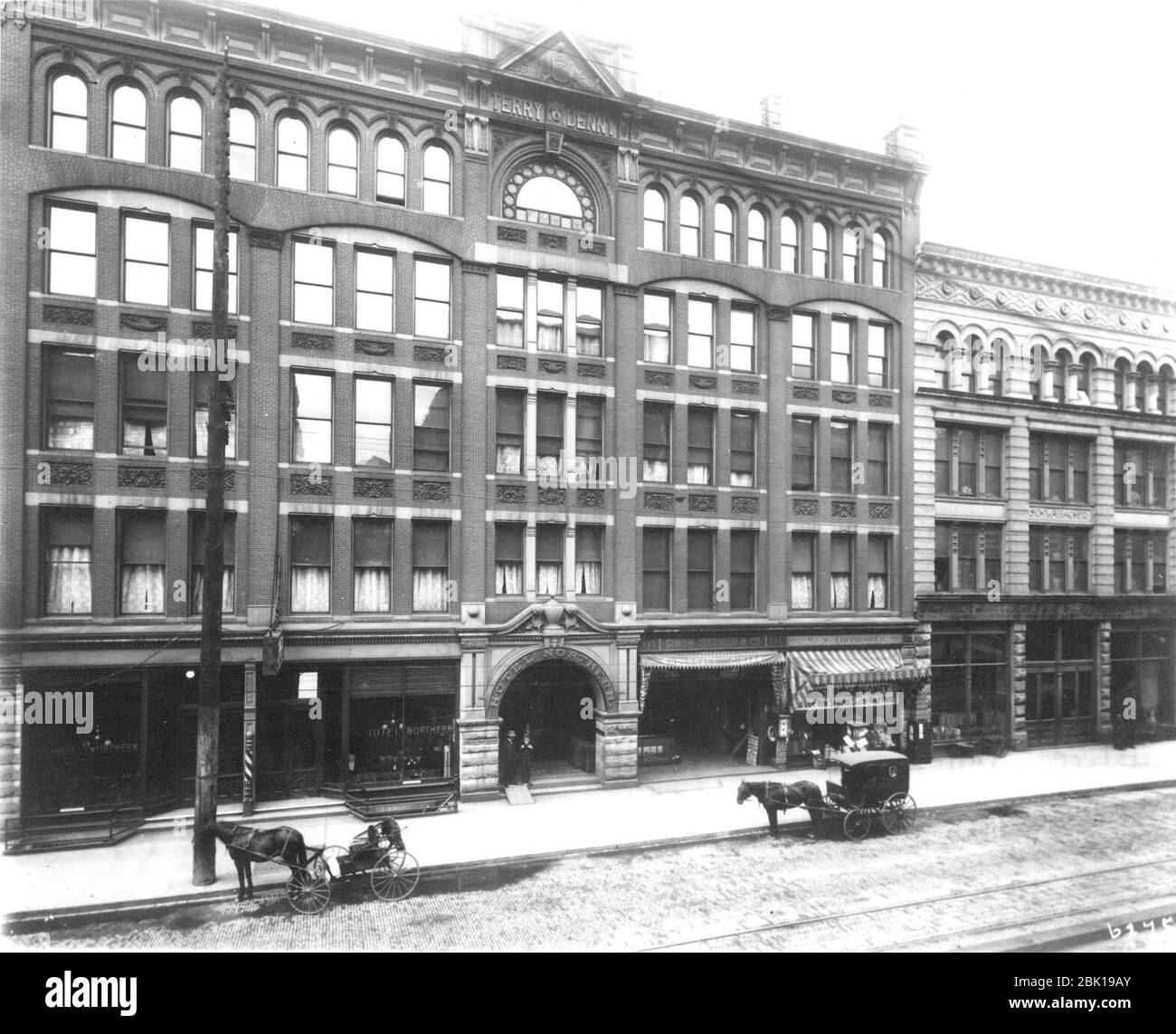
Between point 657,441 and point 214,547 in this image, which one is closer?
point 214,547

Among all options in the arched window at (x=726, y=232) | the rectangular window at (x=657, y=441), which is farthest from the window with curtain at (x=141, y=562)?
the arched window at (x=726, y=232)

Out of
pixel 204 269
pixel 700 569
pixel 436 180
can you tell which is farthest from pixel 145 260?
pixel 700 569

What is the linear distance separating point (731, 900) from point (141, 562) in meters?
14.6

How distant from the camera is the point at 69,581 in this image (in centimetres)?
1709

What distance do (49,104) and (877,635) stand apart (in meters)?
25.5

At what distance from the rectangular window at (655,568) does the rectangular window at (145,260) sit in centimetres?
1354

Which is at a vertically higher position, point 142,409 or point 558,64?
point 558,64

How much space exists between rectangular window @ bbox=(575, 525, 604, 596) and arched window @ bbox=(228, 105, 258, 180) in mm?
12034

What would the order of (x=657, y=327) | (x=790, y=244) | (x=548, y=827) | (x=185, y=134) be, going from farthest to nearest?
(x=790, y=244) < (x=657, y=327) < (x=185, y=134) < (x=548, y=827)

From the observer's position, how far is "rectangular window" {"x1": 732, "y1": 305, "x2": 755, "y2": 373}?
2281cm

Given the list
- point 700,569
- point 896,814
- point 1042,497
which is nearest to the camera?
point 896,814

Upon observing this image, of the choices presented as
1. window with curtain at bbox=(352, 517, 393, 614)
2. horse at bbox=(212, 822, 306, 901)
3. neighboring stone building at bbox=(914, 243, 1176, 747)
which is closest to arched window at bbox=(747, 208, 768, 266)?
neighboring stone building at bbox=(914, 243, 1176, 747)

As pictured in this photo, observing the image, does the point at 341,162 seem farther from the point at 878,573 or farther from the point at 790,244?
the point at 878,573
